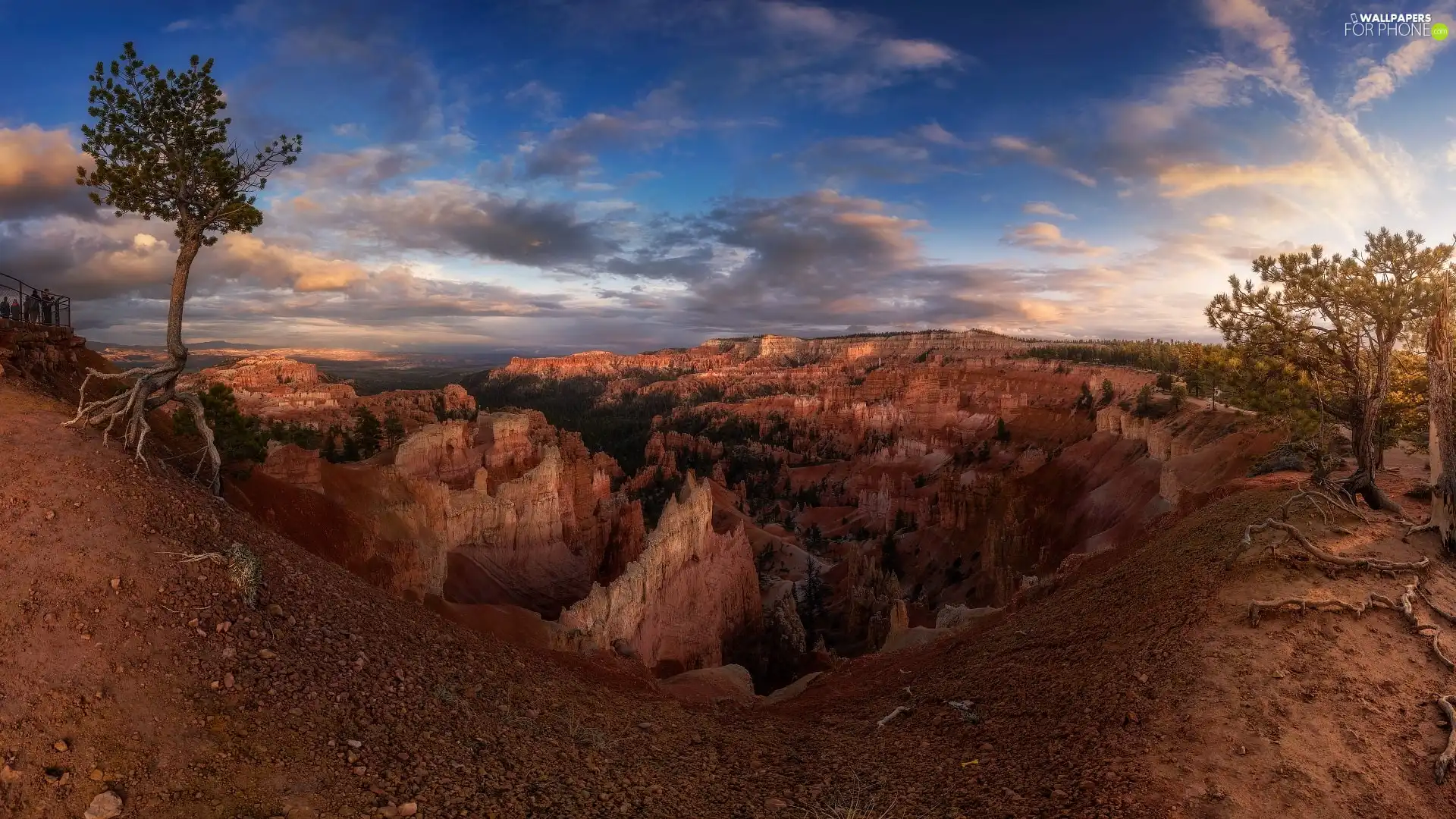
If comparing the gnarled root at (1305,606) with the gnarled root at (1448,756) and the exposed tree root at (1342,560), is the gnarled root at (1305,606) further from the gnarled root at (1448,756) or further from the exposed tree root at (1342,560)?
the gnarled root at (1448,756)

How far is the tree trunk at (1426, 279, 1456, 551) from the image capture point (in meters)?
11.5

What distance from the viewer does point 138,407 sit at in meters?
10.5

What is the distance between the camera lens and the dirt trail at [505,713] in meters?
6.08

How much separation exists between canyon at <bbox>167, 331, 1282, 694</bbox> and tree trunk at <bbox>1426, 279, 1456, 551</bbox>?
22.7 feet

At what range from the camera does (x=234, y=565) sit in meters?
8.53

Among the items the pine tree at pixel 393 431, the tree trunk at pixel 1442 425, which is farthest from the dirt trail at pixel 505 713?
the pine tree at pixel 393 431

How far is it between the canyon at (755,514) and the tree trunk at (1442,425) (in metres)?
6.93

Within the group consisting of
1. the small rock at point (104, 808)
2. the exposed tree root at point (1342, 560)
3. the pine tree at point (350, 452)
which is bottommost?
the pine tree at point (350, 452)

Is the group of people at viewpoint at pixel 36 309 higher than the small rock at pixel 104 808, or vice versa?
the group of people at viewpoint at pixel 36 309

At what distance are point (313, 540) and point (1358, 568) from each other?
22907 mm

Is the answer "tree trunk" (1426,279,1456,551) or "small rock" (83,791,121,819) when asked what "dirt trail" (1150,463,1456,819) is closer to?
"tree trunk" (1426,279,1456,551)

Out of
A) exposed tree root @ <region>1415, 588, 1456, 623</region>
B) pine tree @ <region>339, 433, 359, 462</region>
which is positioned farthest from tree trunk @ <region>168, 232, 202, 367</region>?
pine tree @ <region>339, 433, 359, 462</region>

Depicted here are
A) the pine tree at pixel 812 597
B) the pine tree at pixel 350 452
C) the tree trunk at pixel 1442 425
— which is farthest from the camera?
the pine tree at pixel 350 452

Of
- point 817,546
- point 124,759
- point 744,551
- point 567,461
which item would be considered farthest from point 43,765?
point 817,546
